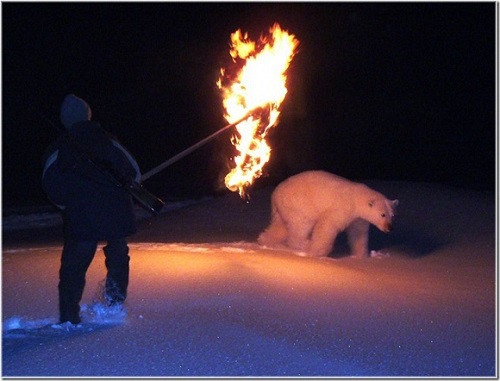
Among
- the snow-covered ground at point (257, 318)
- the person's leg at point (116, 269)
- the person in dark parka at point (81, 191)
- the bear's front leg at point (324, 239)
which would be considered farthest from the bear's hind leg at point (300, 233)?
the person in dark parka at point (81, 191)

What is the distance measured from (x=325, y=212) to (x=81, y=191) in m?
4.65

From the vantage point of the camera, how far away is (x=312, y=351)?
4141 mm

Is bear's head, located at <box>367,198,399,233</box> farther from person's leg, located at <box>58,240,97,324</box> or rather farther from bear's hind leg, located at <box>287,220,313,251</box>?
person's leg, located at <box>58,240,97,324</box>

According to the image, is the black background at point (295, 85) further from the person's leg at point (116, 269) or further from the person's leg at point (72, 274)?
the person's leg at point (72, 274)

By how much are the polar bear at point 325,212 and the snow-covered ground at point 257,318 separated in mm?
549

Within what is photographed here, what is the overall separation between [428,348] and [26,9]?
27.3m

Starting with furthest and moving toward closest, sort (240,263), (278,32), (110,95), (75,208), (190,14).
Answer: (110,95) → (190,14) → (278,32) → (240,263) → (75,208)

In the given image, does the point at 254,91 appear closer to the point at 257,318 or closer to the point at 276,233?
the point at 276,233

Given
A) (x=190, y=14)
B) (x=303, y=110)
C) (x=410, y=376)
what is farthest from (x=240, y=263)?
(x=190, y=14)

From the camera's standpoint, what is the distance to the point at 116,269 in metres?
4.91

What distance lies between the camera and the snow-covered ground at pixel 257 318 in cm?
396

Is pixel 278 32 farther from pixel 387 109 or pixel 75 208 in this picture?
pixel 387 109

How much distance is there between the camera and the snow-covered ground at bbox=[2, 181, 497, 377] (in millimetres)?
3955

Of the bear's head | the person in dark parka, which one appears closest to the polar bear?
the bear's head
